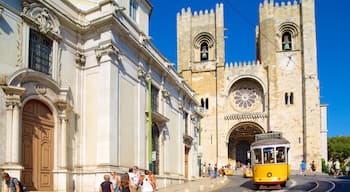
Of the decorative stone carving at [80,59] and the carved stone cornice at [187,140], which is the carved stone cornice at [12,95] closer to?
the decorative stone carving at [80,59]

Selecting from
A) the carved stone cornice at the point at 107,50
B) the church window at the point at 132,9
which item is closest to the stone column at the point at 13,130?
the carved stone cornice at the point at 107,50

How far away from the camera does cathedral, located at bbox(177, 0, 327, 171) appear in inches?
1898

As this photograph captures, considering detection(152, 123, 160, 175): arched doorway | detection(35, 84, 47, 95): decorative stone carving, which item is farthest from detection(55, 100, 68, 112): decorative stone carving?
detection(152, 123, 160, 175): arched doorway

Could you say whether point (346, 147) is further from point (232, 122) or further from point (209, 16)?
point (209, 16)

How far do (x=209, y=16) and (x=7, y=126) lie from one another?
45403mm

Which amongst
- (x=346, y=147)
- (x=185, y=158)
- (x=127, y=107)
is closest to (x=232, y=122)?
(x=185, y=158)

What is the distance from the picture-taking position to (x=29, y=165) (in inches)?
569

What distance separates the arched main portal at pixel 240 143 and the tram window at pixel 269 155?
104 feet

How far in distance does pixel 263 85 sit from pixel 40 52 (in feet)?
127

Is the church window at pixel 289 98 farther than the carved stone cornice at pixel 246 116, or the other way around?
the carved stone cornice at pixel 246 116

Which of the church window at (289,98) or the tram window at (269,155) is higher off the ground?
the church window at (289,98)

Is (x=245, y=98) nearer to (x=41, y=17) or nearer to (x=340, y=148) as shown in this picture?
(x=340, y=148)

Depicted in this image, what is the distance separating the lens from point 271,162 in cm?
2005

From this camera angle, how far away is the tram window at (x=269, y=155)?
2013cm
